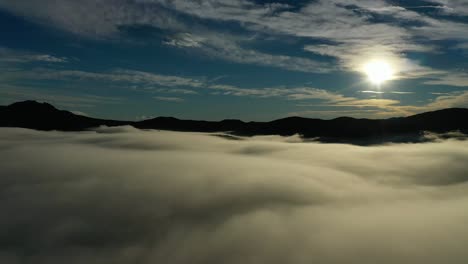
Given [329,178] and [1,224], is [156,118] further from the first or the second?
[1,224]

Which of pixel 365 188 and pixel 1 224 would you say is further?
pixel 365 188

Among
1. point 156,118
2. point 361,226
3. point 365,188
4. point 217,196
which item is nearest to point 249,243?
point 361,226

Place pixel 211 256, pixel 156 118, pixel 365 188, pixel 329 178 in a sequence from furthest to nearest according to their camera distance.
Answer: pixel 156 118 → pixel 329 178 → pixel 365 188 → pixel 211 256

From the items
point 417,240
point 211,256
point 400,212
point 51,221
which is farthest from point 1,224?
point 400,212

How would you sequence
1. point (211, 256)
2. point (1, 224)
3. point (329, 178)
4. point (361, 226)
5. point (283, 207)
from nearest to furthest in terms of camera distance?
point (211, 256) < point (1, 224) < point (361, 226) < point (283, 207) < point (329, 178)

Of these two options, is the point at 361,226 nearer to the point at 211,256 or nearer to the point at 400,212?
the point at 400,212

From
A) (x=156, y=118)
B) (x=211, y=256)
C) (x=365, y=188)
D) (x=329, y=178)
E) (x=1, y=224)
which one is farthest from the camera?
(x=156, y=118)
